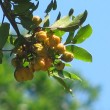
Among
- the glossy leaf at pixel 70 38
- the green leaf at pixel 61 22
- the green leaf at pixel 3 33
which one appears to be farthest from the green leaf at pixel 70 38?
the green leaf at pixel 3 33

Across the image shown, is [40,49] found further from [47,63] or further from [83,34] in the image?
[83,34]

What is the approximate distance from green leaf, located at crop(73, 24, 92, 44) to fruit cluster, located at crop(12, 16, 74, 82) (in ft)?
0.39

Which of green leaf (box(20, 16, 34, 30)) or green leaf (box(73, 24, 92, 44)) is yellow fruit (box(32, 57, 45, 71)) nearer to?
green leaf (box(20, 16, 34, 30))

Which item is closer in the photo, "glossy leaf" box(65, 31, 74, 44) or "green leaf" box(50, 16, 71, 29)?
"green leaf" box(50, 16, 71, 29)

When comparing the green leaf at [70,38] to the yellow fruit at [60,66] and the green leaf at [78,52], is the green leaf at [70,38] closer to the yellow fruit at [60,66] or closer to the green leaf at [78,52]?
the green leaf at [78,52]

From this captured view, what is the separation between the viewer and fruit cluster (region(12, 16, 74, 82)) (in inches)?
68.5

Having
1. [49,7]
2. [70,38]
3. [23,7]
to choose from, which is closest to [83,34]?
[70,38]

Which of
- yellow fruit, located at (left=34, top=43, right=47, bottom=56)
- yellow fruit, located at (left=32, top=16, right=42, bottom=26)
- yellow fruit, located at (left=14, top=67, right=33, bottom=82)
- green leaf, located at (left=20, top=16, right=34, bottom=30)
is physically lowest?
yellow fruit, located at (left=14, top=67, right=33, bottom=82)

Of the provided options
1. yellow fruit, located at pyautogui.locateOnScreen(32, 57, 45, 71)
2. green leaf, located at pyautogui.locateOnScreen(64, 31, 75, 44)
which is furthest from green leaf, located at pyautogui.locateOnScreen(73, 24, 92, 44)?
yellow fruit, located at pyautogui.locateOnScreen(32, 57, 45, 71)

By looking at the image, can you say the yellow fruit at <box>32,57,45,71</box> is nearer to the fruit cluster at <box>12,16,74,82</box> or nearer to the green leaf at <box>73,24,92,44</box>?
the fruit cluster at <box>12,16,74,82</box>

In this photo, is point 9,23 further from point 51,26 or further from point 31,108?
point 31,108

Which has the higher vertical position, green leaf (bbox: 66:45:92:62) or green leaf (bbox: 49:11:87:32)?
green leaf (bbox: 49:11:87:32)

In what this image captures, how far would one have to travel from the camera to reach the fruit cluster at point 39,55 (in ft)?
5.71

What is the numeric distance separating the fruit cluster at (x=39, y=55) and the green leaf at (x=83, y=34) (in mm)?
118
